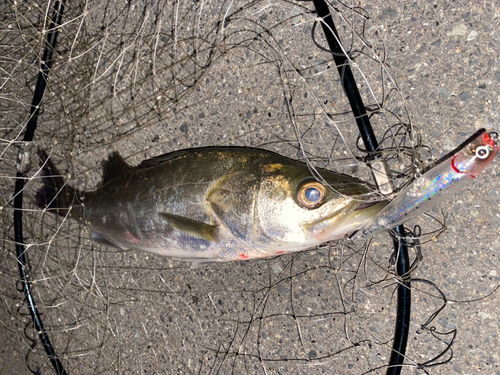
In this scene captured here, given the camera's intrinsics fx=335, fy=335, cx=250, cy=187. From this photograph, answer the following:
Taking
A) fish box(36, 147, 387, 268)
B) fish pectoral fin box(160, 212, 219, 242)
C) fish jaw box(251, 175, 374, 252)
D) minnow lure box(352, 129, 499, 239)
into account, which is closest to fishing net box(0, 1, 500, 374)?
minnow lure box(352, 129, 499, 239)

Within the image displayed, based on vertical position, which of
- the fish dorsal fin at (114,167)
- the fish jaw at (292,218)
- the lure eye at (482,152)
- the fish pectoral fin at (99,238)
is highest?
the lure eye at (482,152)

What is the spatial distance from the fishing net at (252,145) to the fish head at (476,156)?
0.78ft

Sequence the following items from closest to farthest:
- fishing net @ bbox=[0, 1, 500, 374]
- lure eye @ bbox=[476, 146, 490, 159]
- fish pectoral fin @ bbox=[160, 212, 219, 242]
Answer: lure eye @ bbox=[476, 146, 490, 159], fish pectoral fin @ bbox=[160, 212, 219, 242], fishing net @ bbox=[0, 1, 500, 374]

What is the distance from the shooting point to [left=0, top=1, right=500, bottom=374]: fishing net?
2.25m

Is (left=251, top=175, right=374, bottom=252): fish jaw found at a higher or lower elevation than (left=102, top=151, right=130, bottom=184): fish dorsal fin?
higher

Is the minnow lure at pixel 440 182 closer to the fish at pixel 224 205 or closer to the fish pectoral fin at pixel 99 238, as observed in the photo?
the fish at pixel 224 205

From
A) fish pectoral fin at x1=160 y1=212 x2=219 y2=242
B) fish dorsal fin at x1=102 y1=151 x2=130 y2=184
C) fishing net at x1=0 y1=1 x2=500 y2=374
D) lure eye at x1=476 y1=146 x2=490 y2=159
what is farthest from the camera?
fish dorsal fin at x1=102 y1=151 x2=130 y2=184

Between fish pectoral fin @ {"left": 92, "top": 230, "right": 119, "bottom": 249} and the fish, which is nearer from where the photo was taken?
the fish

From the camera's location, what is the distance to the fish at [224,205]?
1943 millimetres

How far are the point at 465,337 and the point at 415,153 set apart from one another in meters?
1.36

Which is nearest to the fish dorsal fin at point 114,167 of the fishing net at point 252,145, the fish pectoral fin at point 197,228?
the fishing net at point 252,145

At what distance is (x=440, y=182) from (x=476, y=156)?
0.23 meters

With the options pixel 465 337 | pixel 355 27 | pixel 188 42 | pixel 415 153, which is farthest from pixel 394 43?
pixel 465 337

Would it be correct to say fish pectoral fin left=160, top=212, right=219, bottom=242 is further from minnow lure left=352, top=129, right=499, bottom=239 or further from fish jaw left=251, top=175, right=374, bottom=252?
minnow lure left=352, top=129, right=499, bottom=239
